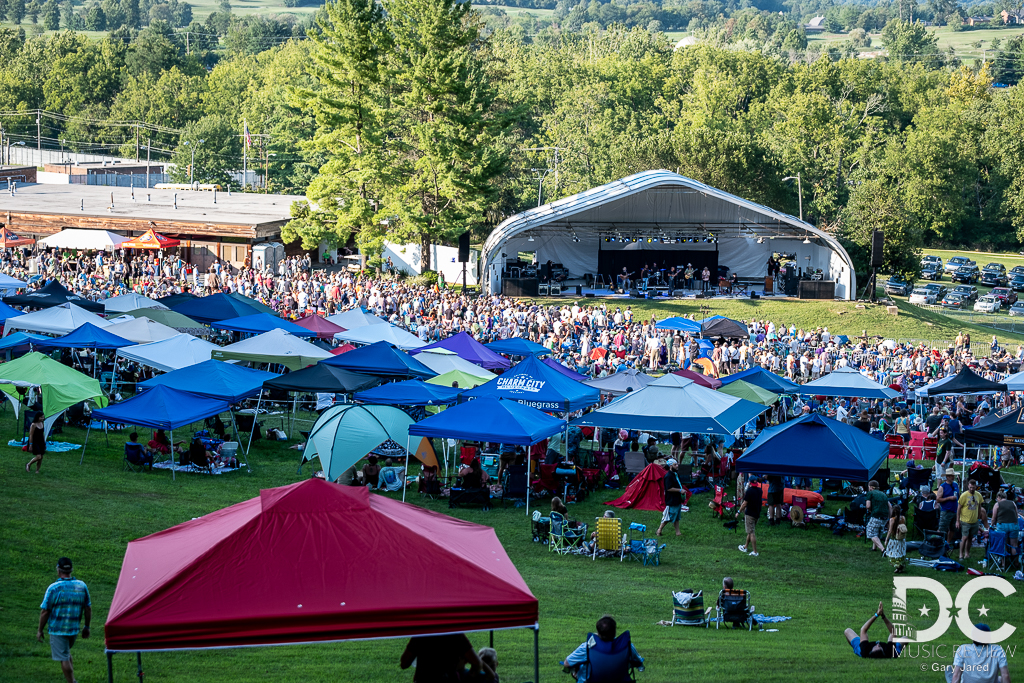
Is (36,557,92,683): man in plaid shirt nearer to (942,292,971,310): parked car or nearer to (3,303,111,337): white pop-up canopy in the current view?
(3,303,111,337): white pop-up canopy

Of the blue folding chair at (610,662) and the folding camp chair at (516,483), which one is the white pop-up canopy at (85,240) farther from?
the blue folding chair at (610,662)

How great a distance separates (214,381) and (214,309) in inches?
366

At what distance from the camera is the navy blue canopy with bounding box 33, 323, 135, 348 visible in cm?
2039

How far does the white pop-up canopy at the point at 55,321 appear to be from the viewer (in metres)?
21.7

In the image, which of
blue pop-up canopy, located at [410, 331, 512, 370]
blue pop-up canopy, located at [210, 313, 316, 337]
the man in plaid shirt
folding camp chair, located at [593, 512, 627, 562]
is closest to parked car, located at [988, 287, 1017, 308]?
blue pop-up canopy, located at [410, 331, 512, 370]

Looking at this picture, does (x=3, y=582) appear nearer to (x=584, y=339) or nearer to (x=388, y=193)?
(x=584, y=339)

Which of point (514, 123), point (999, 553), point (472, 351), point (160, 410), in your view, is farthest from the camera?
point (514, 123)

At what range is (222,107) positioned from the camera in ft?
358

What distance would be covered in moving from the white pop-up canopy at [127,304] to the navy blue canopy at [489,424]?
13.0 metres

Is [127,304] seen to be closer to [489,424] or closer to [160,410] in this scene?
[160,410]

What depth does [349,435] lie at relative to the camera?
1502 cm

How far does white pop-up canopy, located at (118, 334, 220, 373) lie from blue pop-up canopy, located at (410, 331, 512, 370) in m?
4.92

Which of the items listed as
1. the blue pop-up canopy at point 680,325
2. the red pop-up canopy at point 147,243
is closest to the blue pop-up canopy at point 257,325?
the blue pop-up canopy at point 680,325

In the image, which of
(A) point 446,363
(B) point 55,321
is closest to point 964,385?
(A) point 446,363
